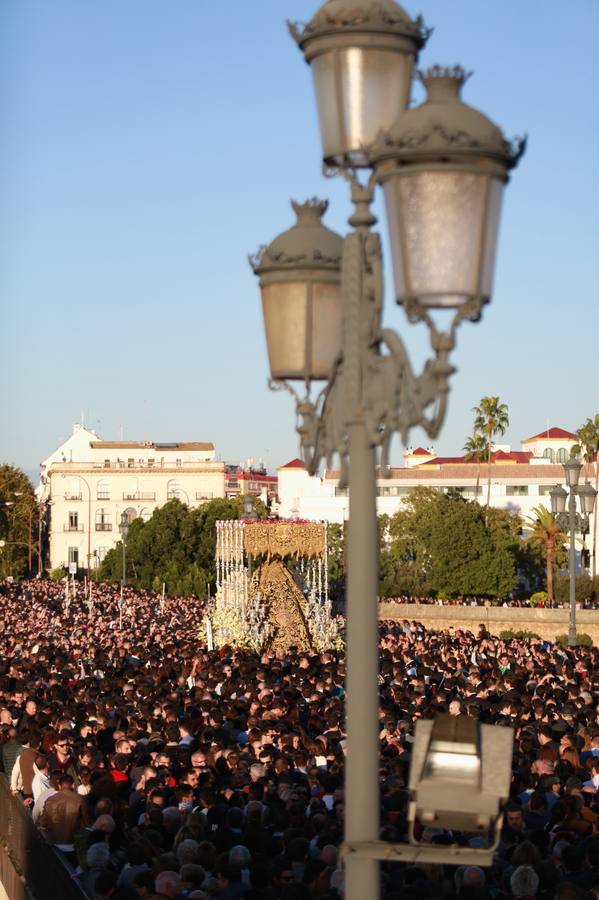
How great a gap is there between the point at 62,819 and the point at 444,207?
9.26 metres

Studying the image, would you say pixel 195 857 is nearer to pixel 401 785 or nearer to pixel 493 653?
pixel 401 785

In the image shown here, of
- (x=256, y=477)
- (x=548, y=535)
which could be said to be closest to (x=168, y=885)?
(x=548, y=535)

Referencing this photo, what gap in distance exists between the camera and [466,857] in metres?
4.90

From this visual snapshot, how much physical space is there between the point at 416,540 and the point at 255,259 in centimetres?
7044

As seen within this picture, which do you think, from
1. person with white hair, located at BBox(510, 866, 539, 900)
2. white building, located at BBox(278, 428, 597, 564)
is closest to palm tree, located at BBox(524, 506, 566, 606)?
white building, located at BBox(278, 428, 597, 564)

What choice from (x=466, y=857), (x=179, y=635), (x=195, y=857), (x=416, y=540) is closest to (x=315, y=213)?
(x=466, y=857)

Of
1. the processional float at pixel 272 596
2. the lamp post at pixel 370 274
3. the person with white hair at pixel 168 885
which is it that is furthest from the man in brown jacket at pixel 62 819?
the processional float at pixel 272 596

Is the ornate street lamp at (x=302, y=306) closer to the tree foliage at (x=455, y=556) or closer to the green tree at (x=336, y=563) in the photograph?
the green tree at (x=336, y=563)

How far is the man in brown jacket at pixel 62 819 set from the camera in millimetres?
12641

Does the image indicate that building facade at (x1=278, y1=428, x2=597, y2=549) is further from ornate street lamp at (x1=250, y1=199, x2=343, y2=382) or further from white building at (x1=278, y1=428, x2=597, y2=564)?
ornate street lamp at (x1=250, y1=199, x2=343, y2=382)

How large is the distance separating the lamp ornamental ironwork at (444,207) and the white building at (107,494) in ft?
333

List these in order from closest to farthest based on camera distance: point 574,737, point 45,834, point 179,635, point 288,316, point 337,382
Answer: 1. point 337,382
2. point 288,316
3. point 45,834
4. point 574,737
5. point 179,635

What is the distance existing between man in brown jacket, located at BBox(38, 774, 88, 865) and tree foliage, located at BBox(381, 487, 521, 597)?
6007 cm

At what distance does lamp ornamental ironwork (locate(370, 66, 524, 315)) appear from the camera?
444 centimetres
